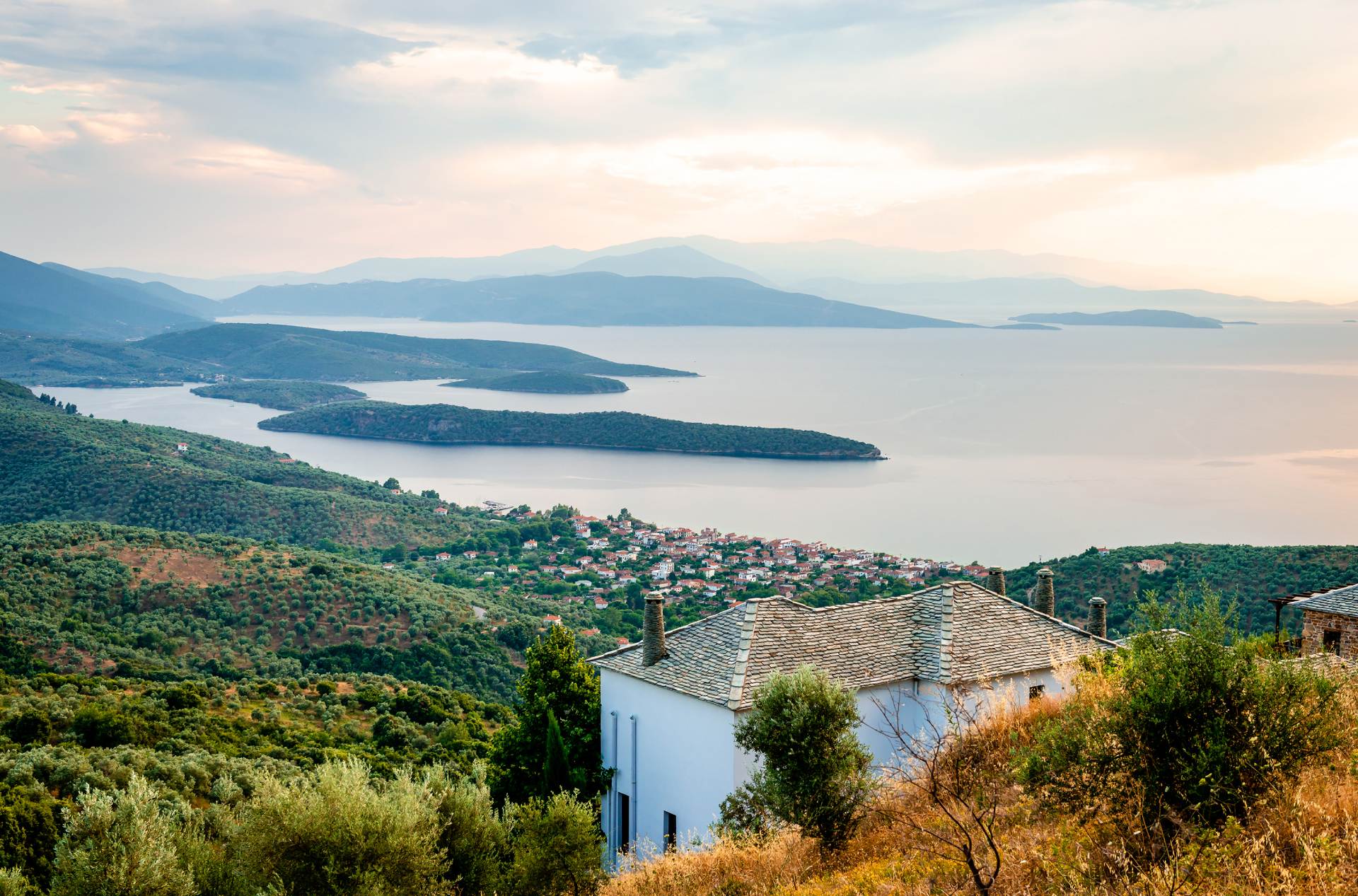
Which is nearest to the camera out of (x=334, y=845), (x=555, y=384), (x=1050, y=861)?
(x=1050, y=861)

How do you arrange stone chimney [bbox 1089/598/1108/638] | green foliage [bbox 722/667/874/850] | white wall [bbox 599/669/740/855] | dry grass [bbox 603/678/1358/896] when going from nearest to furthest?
dry grass [bbox 603/678/1358/896], green foliage [bbox 722/667/874/850], white wall [bbox 599/669/740/855], stone chimney [bbox 1089/598/1108/638]

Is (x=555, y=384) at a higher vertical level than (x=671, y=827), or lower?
higher

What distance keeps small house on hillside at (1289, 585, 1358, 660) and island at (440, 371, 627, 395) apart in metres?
132

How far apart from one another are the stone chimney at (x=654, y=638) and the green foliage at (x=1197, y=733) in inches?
270

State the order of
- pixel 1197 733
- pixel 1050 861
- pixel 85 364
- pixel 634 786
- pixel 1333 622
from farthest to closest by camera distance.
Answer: pixel 85 364 → pixel 1333 622 → pixel 634 786 → pixel 1197 733 → pixel 1050 861

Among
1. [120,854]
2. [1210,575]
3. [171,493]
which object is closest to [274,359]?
[171,493]

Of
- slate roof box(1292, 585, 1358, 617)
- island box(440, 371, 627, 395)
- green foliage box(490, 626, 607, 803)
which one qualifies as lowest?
green foliage box(490, 626, 607, 803)

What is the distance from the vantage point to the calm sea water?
213 ft

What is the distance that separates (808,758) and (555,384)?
13869cm

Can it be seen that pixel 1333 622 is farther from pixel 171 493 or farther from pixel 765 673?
pixel 171 493

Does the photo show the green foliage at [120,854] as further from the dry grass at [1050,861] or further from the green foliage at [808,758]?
the green foliage at [808,758]

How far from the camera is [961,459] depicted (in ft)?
293

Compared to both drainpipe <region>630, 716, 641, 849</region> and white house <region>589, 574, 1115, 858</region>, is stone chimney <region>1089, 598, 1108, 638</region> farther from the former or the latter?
drainpipe <region>630, 716, 641, 849</region>

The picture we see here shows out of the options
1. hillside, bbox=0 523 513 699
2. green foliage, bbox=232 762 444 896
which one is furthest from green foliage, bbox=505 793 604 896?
hillside, bbox=0 523 513 699
